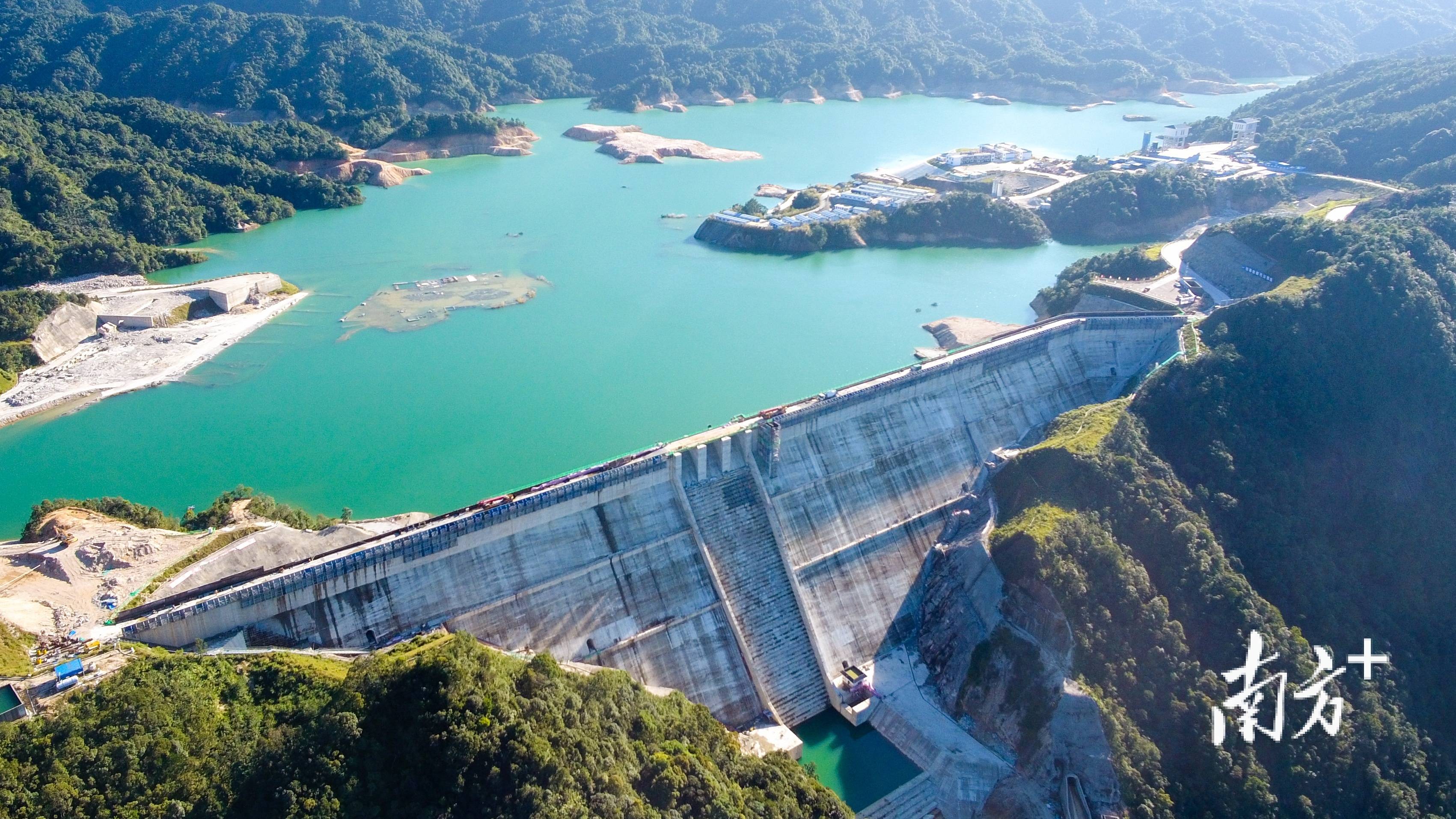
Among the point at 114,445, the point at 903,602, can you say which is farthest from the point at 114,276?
the point at 903,602

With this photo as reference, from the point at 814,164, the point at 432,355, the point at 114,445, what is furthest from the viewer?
the point at 814,164

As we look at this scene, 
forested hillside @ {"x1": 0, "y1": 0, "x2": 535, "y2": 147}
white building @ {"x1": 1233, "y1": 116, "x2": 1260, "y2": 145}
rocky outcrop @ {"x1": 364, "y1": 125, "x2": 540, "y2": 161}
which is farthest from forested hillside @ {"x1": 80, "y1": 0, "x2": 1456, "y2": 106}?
white building @ {"x1": 1233, "y1": 116, "x2": 1260, "y2": 145}

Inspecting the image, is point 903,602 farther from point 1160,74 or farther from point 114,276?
point 1160,74

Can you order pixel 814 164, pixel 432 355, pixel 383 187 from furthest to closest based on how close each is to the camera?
1. pixel 814 164
2. pixel 383 187
3. pixel 432 355

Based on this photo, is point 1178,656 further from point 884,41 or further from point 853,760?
point 884,41

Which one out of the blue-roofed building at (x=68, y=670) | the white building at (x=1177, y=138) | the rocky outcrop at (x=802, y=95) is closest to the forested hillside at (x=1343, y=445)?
the blue-roofed building at (x=68, y=670)

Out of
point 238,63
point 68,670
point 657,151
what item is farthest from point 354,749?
point 238,63
